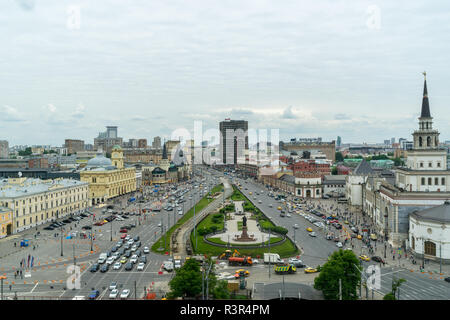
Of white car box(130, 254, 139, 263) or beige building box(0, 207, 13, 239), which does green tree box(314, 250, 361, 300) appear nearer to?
white car box(130, 254, 139, 263)

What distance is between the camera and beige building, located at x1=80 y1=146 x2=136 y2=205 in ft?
313

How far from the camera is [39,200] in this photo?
2648 inches

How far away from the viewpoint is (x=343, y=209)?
267 ft

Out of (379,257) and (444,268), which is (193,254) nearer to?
(379,257)

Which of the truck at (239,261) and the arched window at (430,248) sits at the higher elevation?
the arched window at (430,248)

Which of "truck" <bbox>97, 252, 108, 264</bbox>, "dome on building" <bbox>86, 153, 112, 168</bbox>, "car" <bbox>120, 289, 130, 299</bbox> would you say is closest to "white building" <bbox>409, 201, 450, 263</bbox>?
"car" <bbox>120, 289, 130, 299</bbox>

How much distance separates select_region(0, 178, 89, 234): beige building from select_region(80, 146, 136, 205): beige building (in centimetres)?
886

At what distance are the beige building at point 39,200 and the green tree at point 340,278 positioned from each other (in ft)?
161

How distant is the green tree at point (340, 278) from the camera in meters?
29.8

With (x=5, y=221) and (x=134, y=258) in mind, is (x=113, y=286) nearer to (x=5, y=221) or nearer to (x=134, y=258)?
(x=134, y=258)

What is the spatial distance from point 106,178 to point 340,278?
76.6 m

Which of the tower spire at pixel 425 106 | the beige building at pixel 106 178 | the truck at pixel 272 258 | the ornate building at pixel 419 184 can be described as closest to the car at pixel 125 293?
the truck at pixel 272 258

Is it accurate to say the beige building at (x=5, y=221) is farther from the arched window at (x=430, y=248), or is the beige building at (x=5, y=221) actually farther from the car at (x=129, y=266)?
the arched window at (x=430, y=248)
